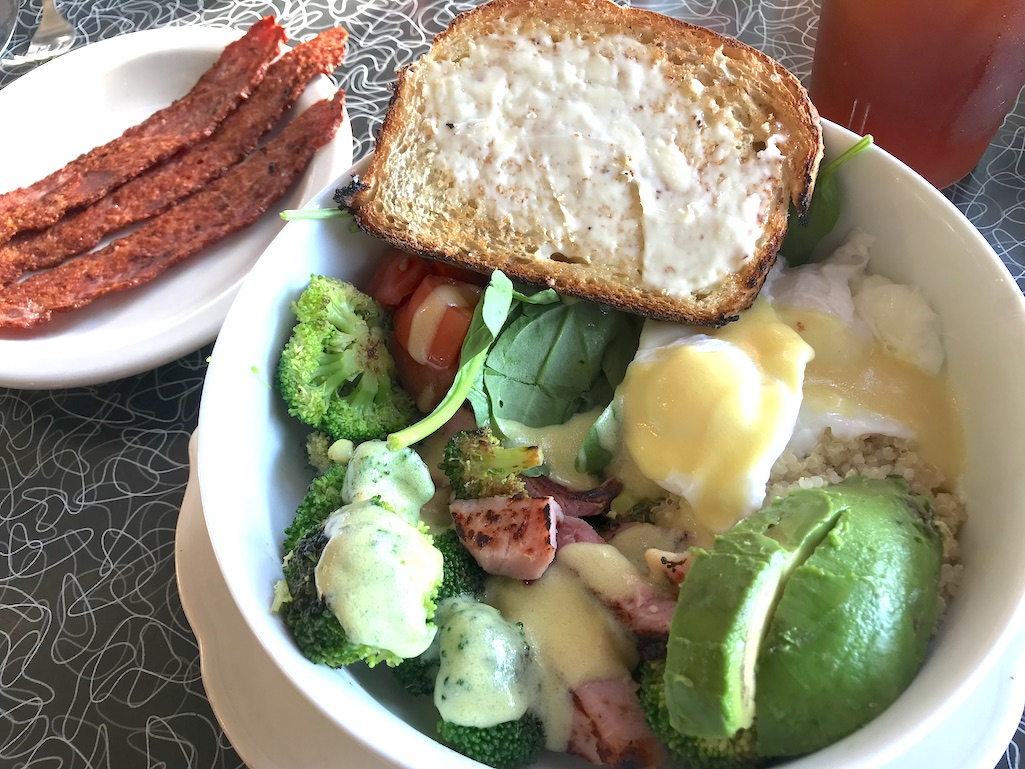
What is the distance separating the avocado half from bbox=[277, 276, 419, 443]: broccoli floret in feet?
1.88

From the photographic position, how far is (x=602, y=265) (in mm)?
1254

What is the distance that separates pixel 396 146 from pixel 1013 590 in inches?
42.6

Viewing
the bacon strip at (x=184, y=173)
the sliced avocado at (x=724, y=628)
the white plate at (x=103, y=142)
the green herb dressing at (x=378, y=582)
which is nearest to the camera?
the sliced avocado at (x=724, y=628)

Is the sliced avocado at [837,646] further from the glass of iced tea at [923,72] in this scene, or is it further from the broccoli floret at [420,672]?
the glass of iced tea at [923,72]

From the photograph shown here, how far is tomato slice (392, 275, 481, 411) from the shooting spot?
4.06 ft

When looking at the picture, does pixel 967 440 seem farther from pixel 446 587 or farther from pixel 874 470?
pixel 446 587

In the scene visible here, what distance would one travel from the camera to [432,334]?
124 cm

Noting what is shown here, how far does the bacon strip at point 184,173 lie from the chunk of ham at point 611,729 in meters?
1.51

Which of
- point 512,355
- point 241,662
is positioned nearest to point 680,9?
point 512,355

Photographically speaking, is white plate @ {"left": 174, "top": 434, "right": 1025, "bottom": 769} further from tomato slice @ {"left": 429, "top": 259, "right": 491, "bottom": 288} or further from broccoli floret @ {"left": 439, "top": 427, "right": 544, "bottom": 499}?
tomato slice @ {"left": 429, "top": 259, "right": 491, "bottom": 288}

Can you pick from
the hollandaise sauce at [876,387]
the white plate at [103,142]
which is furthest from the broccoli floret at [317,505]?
the hollandaise sauce at [876,387]

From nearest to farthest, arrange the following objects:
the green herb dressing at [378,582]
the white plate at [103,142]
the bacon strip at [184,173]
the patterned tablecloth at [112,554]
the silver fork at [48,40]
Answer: the green herb dressing at [378,582]
the patterned tablecloth at [112,554]
the white plate at [103,142]
the bacon strip at [184,173]
the silver fork at [48,40]

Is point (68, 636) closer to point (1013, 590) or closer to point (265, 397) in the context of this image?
point (265, 397)

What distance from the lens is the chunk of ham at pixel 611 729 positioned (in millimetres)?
972
